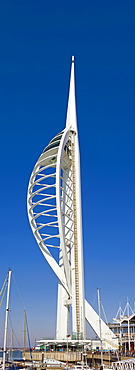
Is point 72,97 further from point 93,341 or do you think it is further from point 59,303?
point 93,341

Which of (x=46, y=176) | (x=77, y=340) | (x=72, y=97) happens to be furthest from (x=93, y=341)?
(x=72, y=97)

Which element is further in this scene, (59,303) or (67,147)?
(67,147)

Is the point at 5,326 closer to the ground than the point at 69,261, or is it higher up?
closer to the ground

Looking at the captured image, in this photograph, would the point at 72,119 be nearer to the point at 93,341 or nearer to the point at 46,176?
the point at 46,176

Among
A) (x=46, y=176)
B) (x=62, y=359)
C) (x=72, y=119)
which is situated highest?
(x=72, y=119)

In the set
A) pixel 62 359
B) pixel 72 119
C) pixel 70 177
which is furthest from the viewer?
pixel 72 119

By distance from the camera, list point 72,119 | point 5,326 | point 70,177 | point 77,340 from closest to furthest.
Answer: point 5,326
point 77,340
point 70,177
point 72,119

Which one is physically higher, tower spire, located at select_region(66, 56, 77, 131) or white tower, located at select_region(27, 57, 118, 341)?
tower spire, located at select_region(66, 56, 77, 131)

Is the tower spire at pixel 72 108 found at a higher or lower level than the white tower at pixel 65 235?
higher

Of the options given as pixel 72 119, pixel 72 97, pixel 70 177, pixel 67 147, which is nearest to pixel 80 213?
pixel 70 177

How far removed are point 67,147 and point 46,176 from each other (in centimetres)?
812

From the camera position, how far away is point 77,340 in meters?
43.8

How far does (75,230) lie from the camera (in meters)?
51.2

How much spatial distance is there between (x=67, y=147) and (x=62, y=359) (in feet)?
90.4
